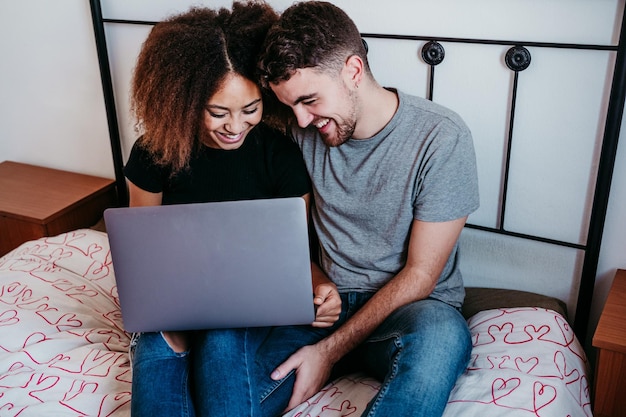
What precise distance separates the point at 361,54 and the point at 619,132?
1.85 feet

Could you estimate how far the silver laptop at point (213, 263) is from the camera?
1.11 metres

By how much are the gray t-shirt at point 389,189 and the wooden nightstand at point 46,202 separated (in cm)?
89

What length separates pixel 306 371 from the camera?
1291mm

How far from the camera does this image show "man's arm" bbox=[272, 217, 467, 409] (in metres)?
1.30

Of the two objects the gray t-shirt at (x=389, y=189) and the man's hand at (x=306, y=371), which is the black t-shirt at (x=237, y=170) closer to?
the gray t-shirt at (x=389, y=189)

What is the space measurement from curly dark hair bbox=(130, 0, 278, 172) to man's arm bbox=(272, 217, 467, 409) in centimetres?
47

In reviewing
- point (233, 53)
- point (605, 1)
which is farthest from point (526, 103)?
point (233, 53)

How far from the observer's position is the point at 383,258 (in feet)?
4.58

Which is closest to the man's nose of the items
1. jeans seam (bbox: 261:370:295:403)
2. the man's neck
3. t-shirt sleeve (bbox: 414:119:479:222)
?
the man's neck

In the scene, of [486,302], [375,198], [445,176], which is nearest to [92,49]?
[375,198]

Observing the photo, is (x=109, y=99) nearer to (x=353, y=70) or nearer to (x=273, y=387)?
(x=353, y=70)

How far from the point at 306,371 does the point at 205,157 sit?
51 cm

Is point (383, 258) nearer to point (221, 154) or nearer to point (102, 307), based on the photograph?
point (221, 154)

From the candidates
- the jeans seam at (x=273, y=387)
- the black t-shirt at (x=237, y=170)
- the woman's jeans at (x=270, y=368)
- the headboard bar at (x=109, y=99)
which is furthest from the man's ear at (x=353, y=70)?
the headboard bar at (x=109, y=99)
